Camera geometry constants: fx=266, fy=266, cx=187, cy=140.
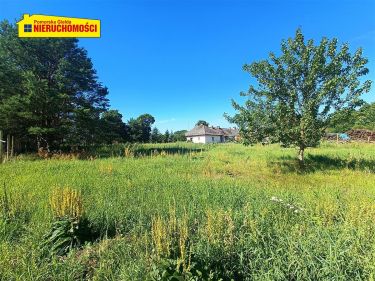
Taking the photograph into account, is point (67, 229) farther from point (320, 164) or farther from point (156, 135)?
point (156, 135)

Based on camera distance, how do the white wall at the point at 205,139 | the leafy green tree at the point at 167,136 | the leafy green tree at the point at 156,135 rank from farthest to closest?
1. the white wall at the point at 205,139
2. the leafy green tree at the point at 167,136
3. the leafy green tree at the point at 156,135

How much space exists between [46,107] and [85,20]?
29.8ft

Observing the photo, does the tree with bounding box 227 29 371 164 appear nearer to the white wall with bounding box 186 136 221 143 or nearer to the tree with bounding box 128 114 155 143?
the tree with bounding box 128 114 155 143

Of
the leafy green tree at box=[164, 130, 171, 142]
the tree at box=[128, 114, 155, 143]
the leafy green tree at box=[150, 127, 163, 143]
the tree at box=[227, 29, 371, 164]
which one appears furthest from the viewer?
the leafy green tree at box=[164, 130, 171, 142]

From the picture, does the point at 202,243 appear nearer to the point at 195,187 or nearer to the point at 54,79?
the point at 195,187

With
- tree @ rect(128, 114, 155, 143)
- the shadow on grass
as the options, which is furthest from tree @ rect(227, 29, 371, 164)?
tree @ rect(128, 114, 155, 143)

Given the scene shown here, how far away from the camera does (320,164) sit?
12883mm

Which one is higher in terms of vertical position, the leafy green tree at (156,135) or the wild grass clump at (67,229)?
the leafy green tree at (156,135)

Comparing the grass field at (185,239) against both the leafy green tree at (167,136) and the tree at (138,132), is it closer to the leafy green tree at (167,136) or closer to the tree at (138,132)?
the tree at (138,132)

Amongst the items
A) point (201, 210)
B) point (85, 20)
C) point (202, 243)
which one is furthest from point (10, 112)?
point (202, 243)

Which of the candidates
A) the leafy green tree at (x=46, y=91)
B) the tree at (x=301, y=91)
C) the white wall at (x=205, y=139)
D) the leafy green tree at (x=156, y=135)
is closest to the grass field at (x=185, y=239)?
the tree at (x=301, y=91)

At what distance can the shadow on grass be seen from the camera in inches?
468

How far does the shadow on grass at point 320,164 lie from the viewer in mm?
11883

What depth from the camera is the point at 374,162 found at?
1258 cm
